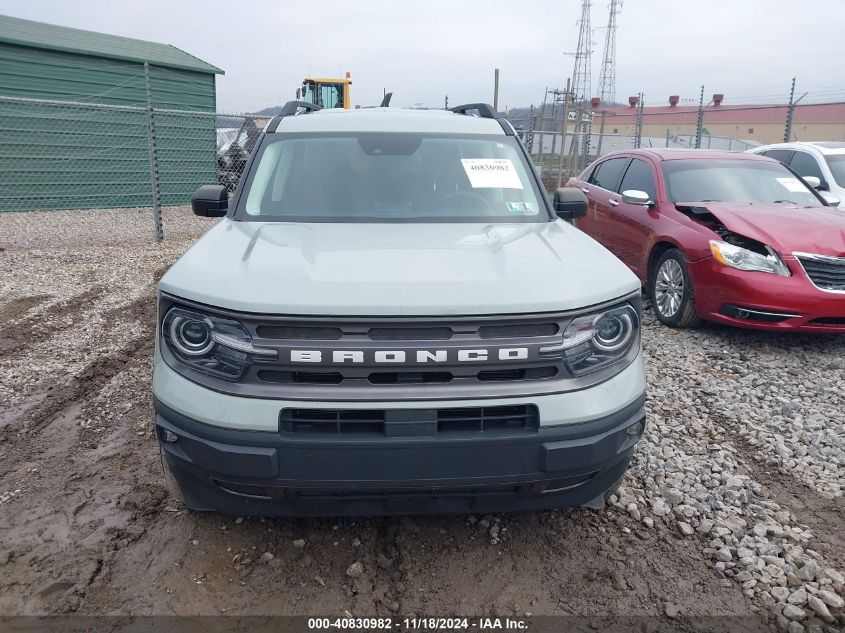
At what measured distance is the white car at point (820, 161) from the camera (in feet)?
27.4

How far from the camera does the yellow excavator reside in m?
21.1

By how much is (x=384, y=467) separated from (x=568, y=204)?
7.25ft

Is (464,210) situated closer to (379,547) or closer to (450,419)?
(450,419)

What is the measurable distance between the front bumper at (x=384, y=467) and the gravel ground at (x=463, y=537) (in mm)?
367

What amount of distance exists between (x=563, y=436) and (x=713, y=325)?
4335mm

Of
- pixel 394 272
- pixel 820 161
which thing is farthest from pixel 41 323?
pixel 820 161

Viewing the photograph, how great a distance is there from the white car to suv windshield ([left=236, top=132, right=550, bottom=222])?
6.28 m

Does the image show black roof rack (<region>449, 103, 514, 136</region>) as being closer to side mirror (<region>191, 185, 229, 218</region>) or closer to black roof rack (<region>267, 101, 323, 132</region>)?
black roof rack (<region>267, 101, 323, 132</region>)

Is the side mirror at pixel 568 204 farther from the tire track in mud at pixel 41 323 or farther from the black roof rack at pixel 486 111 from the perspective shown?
the tire track in mud at pixel 41 323

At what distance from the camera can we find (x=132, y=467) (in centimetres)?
334

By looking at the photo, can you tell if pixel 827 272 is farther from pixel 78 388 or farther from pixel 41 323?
pixel 41 323

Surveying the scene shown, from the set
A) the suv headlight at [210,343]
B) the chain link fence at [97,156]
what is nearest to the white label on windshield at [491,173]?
the suv headlight at [210,343]

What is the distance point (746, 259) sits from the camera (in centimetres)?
514

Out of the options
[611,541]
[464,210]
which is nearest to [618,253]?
[464,210]
